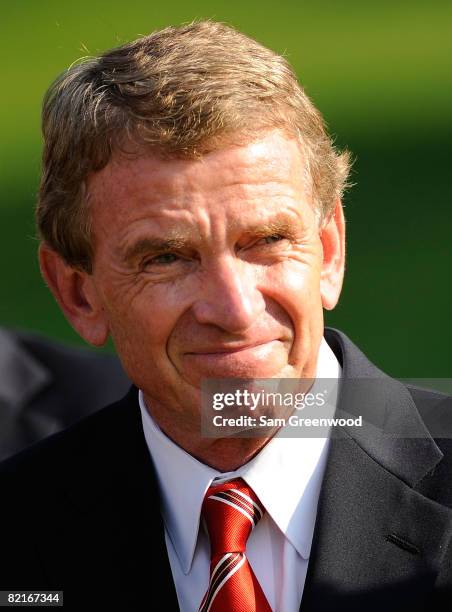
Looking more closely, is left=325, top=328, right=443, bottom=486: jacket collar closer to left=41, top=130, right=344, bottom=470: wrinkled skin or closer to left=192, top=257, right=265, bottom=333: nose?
left=41, top=130, right=344, bottom=470: wrinkled skin

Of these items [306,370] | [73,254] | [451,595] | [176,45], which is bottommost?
[451,595]

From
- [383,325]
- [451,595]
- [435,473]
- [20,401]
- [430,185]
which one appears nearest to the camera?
[451,595]

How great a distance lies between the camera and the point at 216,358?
1.98m

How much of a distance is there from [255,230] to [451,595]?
60 cm

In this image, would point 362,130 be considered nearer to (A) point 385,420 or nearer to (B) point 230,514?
(A) point 385,420

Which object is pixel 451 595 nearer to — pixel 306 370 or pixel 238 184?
pixel 306 370

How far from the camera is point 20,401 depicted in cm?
348

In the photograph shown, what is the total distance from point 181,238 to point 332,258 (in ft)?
1.10

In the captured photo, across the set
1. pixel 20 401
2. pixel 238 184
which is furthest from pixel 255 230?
pixel 20 401

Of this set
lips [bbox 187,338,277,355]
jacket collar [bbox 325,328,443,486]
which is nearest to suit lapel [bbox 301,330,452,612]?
jacket collar [bbox 325,328,443,486]

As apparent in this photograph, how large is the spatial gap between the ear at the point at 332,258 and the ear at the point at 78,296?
0.37 meters

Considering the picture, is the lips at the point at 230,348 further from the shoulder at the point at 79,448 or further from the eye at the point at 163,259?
the shoulder at the point at 79,448

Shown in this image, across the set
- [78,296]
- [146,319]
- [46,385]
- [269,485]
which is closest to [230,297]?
[146,319]

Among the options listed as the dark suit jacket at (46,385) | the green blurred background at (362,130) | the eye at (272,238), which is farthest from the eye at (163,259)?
the green blurred background at (362,130)
